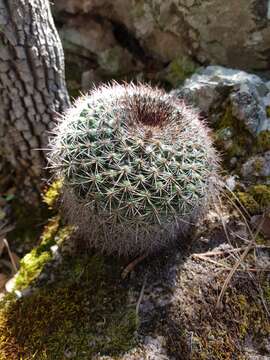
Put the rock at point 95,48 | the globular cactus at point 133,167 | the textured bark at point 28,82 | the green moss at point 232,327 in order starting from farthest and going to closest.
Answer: the rock at point 95,48
the textured bark at point 28,82
the green moss at point 232,327
the globular cactus at point 133,167

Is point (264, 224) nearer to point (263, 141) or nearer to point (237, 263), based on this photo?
point (237, 263)

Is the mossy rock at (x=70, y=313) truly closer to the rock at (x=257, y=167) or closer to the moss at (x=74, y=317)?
the moss at (x=74, y=317)

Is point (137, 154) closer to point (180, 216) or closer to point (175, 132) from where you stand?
point (175, 132)

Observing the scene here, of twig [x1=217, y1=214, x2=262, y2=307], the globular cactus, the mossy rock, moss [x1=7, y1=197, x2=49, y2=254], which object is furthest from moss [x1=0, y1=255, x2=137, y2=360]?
moss [x1=7, y1=197, x2=49, y2=254]

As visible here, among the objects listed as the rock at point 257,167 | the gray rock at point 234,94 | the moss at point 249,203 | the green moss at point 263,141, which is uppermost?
the gray rock at point 234,94

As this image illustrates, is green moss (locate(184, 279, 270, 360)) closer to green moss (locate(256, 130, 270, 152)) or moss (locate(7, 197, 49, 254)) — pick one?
green moss (locate(256, 130, 270, 152))

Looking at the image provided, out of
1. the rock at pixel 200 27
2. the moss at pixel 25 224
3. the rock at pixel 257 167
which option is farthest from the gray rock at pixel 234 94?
the moss at pixel 25 224
